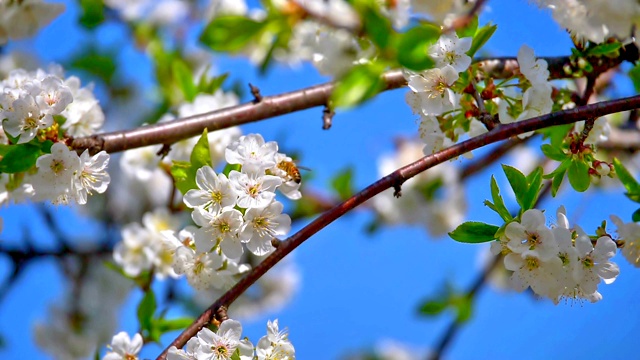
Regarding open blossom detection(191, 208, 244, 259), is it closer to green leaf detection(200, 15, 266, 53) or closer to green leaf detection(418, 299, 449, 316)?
green leaf detection(200, 15, 266, 53)

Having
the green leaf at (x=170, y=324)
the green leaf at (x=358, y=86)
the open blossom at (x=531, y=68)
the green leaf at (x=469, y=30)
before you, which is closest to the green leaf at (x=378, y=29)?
the green leaf at (x=358, y=86)

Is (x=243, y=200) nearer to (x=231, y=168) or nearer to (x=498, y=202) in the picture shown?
(x=231, y=168)

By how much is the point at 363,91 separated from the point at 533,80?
36 centimetres

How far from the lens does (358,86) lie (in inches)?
64.7

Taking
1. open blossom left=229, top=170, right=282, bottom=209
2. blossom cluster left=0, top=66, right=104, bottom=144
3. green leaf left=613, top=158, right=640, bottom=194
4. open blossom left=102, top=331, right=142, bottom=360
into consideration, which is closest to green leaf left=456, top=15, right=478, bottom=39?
green leaf left=613, top=158, right=640, bottom=194

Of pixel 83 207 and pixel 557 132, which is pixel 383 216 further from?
pixel 557 132

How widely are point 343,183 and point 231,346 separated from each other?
2.08 metres

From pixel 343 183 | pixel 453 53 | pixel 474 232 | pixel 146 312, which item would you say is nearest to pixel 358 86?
pixel 453 53

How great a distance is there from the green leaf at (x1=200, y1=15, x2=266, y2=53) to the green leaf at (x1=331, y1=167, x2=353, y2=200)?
1202mm

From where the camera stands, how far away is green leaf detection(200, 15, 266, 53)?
2.28m

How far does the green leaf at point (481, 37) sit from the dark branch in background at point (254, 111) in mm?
74

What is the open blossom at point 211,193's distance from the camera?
1.40 metres

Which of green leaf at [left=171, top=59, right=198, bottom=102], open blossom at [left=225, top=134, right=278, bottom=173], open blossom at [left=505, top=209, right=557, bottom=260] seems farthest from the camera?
green leaf at [left=171, top=59, right=198, bottom=102]

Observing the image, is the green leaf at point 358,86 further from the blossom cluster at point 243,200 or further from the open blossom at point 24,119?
the open blossom at point 24,119
